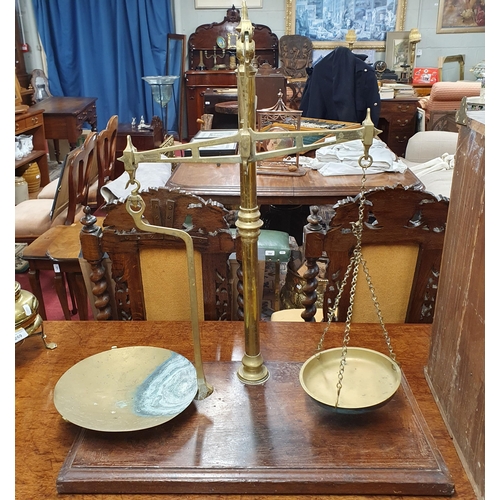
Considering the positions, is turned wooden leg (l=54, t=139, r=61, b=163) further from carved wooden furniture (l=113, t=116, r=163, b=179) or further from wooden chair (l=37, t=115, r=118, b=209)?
wooden chair (l=37, t=115, r=118, b=209)

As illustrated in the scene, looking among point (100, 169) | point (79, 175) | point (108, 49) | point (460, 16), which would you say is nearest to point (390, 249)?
point (79, 175)

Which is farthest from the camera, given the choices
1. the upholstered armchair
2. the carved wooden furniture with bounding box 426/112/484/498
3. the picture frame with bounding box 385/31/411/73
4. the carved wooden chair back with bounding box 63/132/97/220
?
the picture frame with bounding box 385/31/411/73

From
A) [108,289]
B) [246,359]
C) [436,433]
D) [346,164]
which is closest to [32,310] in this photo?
[108,289]

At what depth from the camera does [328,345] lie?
43.1 inches

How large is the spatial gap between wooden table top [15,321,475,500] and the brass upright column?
3.7 inches

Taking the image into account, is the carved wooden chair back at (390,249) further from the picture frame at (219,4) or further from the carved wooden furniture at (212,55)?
the picture frame at (219,4)

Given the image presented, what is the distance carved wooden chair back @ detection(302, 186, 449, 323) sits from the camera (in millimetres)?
1287

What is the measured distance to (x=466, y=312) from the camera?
2.63 feet

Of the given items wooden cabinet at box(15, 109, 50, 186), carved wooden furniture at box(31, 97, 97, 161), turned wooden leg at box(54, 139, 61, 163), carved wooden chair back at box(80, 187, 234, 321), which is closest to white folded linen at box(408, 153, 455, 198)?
carved wooden chair back at box(80, 187, 234, 321)

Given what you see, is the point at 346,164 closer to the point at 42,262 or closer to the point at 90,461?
the point at 42,262

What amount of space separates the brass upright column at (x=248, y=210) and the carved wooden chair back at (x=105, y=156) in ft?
8.45

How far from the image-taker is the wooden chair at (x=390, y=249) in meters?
1.29

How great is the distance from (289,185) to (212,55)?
4.10 meters

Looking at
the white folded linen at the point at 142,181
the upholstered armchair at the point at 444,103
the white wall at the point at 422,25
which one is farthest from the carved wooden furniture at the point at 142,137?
the upholstered armchair at the point at 444,103
